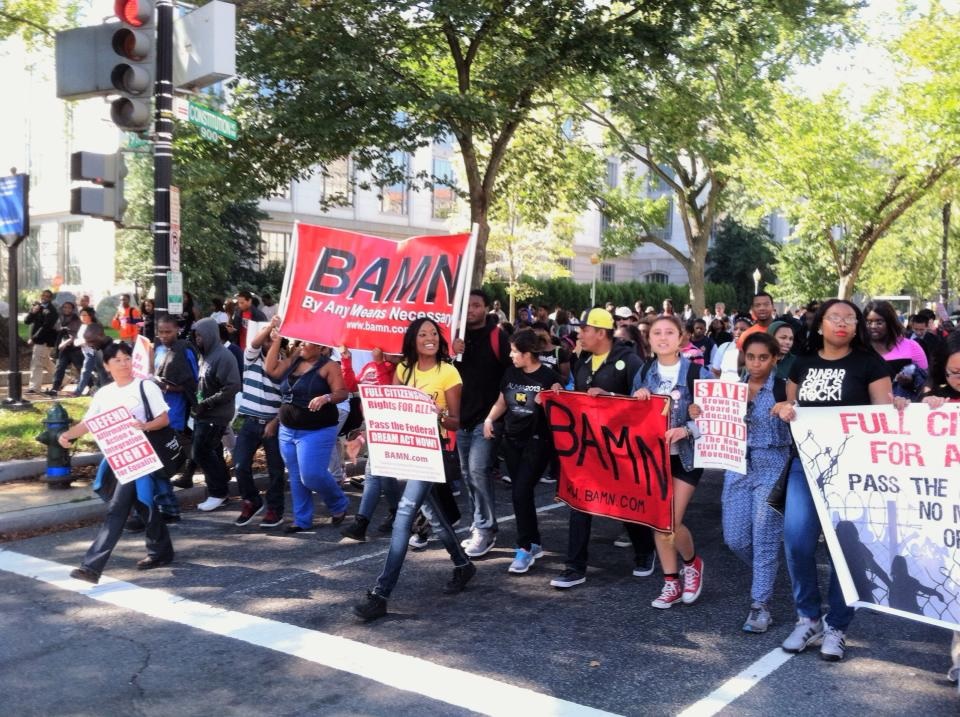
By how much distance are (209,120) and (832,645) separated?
704cm

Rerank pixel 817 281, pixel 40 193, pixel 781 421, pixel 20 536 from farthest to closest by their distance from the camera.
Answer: pixel 817 281, pixel 40 193, pixel 20 536, pixel 781 421

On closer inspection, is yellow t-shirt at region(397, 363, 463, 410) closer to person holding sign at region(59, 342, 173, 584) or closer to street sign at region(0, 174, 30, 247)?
person holding sign at region(59, 342, 173, 584)

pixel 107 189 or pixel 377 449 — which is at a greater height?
pixel 107 189

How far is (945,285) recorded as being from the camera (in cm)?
3428

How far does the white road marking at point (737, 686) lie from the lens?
445 cm

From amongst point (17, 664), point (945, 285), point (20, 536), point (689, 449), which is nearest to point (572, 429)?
point (689, 449)

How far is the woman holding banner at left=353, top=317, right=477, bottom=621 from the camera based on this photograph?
19.1ft

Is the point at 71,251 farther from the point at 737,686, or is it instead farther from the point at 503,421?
the point at 737,686

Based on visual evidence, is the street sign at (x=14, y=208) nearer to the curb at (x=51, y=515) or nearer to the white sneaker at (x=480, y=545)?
the curb at (x=51, y=515)

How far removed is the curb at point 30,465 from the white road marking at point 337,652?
10.4 feet

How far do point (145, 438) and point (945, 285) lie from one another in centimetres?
3358

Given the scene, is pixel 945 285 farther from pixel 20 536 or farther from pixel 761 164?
pixel 20 536

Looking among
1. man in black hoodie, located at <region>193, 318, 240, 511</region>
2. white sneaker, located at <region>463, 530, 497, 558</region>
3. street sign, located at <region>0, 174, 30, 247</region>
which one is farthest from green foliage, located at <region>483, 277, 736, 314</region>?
white sneaker, located at <region>463, 530, 497, 558</region>

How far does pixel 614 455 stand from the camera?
6.45 metres
